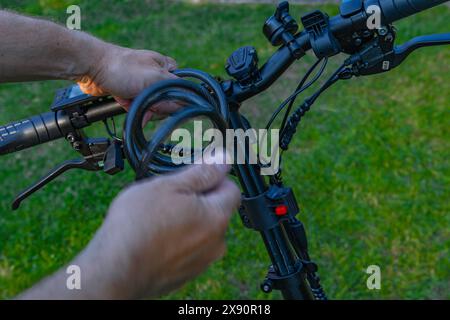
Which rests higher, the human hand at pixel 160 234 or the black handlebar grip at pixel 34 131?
the black handlebar grip at pixel 34 131

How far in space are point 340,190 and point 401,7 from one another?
286cm

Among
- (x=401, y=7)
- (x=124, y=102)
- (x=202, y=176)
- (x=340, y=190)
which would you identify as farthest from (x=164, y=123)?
(x=340, y=190)

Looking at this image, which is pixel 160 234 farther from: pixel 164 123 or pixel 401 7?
pixel 401 7

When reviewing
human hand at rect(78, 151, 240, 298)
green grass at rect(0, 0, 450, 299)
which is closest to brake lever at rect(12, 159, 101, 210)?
human hand at rect(78, 151, 240, 298)

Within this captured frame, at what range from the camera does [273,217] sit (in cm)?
158

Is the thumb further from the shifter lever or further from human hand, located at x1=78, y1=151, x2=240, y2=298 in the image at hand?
the shifter lever

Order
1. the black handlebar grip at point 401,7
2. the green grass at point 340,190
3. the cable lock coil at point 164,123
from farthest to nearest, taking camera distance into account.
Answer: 1. the green grass at point 340,190
2. the black handlebar grip at point 401,7
3. the cable lock coil at point 164,123

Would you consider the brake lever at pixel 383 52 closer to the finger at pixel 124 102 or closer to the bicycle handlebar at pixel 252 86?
the bicycle handlebar at pixel 252 86

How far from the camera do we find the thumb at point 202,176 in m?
1.11

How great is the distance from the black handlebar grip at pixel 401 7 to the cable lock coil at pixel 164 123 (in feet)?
1.65

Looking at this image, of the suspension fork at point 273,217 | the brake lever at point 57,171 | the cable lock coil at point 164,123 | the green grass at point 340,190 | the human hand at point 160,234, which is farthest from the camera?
the green grass at point 340,190

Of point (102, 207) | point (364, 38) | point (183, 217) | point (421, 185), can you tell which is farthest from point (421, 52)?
point (183, 217)

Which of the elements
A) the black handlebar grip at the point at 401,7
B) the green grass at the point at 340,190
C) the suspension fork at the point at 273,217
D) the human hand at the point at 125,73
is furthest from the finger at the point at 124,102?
the green grass at the point at 340,190

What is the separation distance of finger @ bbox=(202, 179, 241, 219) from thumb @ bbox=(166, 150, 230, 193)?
11mm
